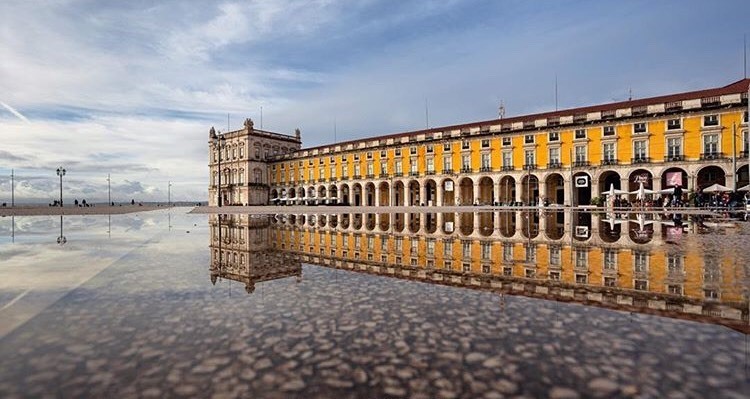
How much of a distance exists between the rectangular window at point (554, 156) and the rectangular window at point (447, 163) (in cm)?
1100

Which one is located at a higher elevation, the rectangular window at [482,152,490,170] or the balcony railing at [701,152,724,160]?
the rectangular window at [482,152,490,170]

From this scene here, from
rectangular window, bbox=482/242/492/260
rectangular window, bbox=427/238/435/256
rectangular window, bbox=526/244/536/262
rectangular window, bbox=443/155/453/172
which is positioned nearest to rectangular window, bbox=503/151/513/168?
rectangular window, bbox=443/155/453/172

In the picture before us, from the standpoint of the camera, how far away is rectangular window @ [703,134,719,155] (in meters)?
33.0

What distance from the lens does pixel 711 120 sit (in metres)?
33.1

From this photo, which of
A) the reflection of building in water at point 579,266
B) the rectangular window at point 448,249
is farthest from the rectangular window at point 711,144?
the rectangular window at point 448,249

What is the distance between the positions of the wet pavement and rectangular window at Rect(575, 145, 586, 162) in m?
36.4

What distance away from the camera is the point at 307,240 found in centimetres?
1029

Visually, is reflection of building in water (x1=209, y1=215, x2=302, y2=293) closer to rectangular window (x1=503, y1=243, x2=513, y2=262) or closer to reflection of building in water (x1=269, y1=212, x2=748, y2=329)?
reflection of building in water (x1=269, y1=212, x2=748, y2=329)

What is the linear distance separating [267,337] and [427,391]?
55.3 inches

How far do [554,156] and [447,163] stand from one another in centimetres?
1187

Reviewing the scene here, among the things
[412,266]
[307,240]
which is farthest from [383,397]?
[307,240]

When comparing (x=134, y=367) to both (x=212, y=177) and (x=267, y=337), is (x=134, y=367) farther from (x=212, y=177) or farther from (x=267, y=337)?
(x=212, y=177)

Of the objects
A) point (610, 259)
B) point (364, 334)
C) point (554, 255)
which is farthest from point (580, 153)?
point (364, 334)

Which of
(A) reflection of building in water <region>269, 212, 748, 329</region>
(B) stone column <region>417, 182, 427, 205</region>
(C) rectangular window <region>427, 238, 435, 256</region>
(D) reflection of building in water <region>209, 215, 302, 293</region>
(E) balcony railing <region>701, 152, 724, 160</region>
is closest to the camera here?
(A) reflection of building in water <region>269, 212, 748, 329</region>
